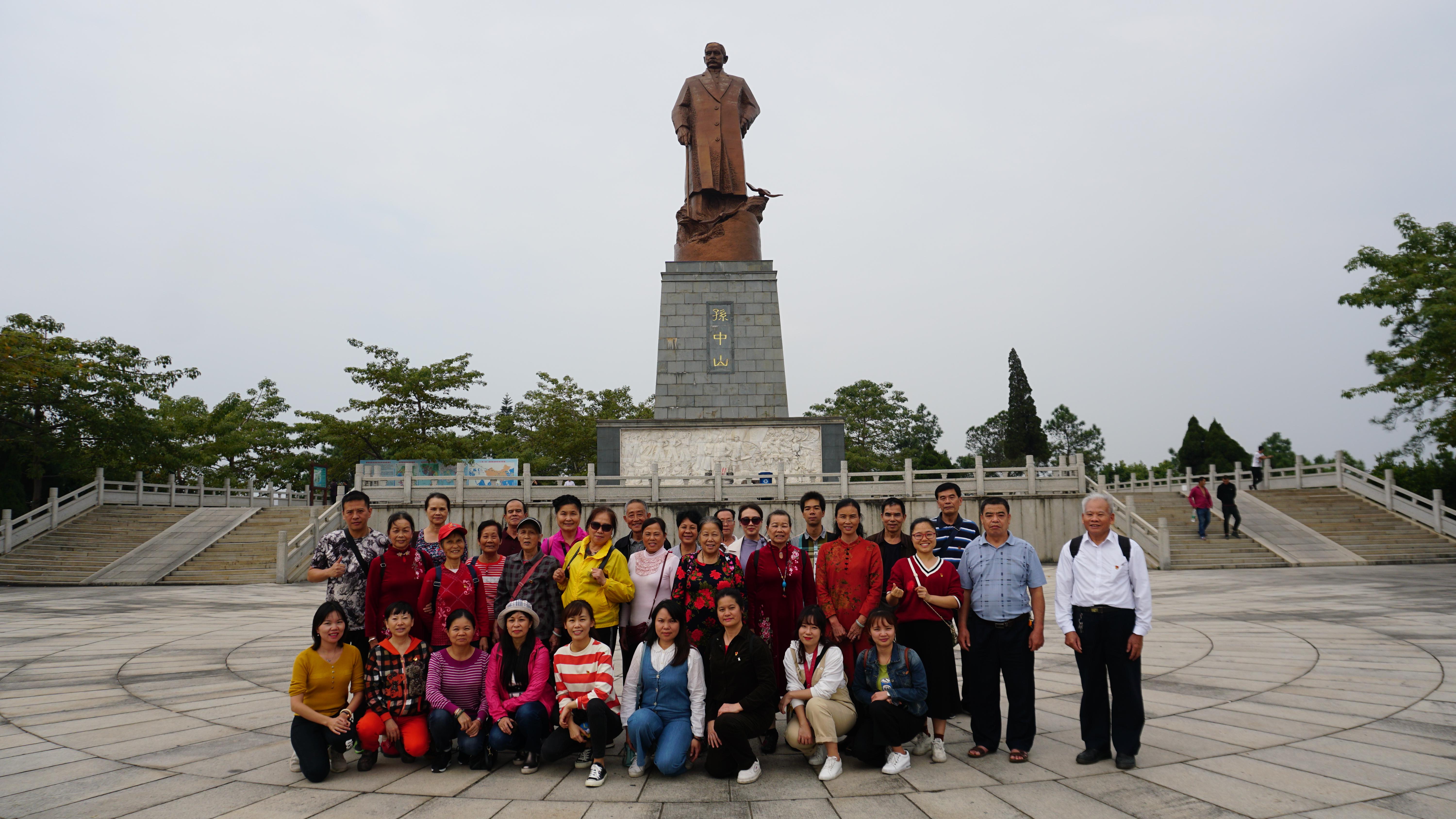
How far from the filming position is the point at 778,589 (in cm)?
430

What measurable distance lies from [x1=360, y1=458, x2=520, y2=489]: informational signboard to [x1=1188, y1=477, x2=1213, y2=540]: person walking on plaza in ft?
43.6

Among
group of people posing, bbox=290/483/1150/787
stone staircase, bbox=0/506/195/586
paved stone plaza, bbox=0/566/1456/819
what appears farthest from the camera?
stone staircase, bbox=0/506/195/586

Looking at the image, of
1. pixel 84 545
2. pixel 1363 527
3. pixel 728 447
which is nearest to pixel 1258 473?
pixel 1363 527

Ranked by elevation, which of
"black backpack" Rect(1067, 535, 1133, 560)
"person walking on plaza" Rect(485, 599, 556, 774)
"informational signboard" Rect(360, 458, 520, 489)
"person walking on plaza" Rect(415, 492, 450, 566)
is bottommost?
"person walking on plaza" Rect(485, 599, 556, 774)

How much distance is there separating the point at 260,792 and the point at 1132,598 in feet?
12.8

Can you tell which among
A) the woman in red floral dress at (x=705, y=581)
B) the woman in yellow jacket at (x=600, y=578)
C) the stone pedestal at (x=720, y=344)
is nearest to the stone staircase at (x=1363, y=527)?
the stone pedestal at (x=720, y=344)

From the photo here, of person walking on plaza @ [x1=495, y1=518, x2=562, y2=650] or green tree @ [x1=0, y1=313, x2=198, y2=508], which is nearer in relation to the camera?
person walking on plaza @ [x1=495, y1=518, x2=562, y2=650]

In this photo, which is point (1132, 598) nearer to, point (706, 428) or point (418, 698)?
point (418, 698)

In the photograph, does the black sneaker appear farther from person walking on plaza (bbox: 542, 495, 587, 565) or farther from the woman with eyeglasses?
person walking on plaza (bbox: 542, 495, 587, 565)

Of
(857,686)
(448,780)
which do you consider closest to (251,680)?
(448,780)

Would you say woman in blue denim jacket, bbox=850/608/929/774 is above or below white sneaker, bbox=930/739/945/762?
above

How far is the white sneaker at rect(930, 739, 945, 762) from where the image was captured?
3.82 m

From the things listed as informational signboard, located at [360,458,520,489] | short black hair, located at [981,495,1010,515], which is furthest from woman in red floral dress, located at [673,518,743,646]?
informational signboard, located at [360,458,520,489]

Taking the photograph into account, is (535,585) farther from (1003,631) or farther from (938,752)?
(1003,631)
